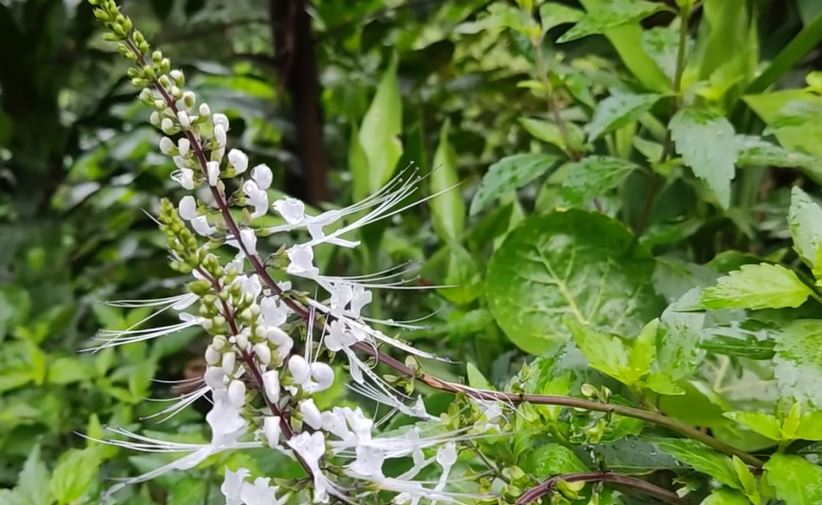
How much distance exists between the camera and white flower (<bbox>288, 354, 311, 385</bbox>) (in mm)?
254

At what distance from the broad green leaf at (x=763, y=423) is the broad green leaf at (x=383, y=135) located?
0.39m

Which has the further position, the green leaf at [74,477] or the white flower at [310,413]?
the green leaf at [74,477]

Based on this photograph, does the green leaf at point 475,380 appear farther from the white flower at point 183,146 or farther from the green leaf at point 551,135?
the green leaf at point 551,135

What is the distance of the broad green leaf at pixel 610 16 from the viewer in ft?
1.51

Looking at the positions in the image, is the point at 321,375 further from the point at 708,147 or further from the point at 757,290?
→ the point at 708,147

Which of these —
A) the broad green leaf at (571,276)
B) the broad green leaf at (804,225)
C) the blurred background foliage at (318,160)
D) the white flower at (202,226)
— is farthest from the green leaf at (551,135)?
the white flower at (202,226)

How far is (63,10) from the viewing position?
97 centimetres

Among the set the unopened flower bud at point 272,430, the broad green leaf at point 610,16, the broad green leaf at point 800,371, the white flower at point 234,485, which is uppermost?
the broad green leaf at point 610,16

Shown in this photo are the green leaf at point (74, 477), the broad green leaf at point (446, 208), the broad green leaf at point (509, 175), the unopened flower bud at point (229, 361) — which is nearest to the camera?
the unopened flower bud at point (229, 361)

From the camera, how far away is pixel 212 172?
275 millimetres

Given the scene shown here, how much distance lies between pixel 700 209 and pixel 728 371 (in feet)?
0.48

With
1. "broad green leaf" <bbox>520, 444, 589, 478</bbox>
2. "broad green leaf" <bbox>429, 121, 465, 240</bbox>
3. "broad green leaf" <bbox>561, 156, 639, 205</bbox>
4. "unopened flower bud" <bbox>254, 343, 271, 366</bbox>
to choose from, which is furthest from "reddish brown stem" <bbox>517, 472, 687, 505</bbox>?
"broad green leaf" <bbox>429, 121, 465, 240</bbox>

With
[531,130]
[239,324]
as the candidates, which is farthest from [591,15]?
[239,324]

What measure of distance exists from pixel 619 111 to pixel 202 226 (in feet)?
1.02
